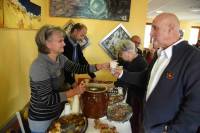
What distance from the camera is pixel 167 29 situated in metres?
1.20

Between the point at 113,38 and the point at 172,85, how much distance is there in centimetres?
258

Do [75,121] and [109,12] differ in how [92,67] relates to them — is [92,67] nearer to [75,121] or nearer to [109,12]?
[75,121]

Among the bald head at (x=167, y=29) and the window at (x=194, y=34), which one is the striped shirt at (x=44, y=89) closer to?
the bald head at (x=167, y=29)

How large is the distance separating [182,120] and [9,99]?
2.06 metres

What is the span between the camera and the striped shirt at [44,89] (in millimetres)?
1384

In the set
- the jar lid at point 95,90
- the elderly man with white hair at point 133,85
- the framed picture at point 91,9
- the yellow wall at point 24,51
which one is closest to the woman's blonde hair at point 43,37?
the jar lid at point 95,90

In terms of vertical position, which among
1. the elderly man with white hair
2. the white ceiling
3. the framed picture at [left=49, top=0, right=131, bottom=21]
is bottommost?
the elderly man with white hair

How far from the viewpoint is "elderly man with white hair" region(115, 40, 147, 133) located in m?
1.77

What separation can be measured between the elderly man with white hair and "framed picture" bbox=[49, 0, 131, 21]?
1.39 metres

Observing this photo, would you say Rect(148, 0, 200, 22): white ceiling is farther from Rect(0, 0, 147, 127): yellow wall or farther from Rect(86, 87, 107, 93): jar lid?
Rect(86, 87, 107, 93): jar lid

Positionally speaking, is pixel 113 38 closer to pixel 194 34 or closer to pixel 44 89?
pixel 44 89

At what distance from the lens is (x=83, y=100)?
1.41 metres

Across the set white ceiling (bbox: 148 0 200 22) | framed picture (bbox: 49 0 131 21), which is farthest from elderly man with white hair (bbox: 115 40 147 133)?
white ceiling (bbox: 148 0 200 22)

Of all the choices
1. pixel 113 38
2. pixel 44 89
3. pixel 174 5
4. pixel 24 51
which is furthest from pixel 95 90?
pixel 174 5
